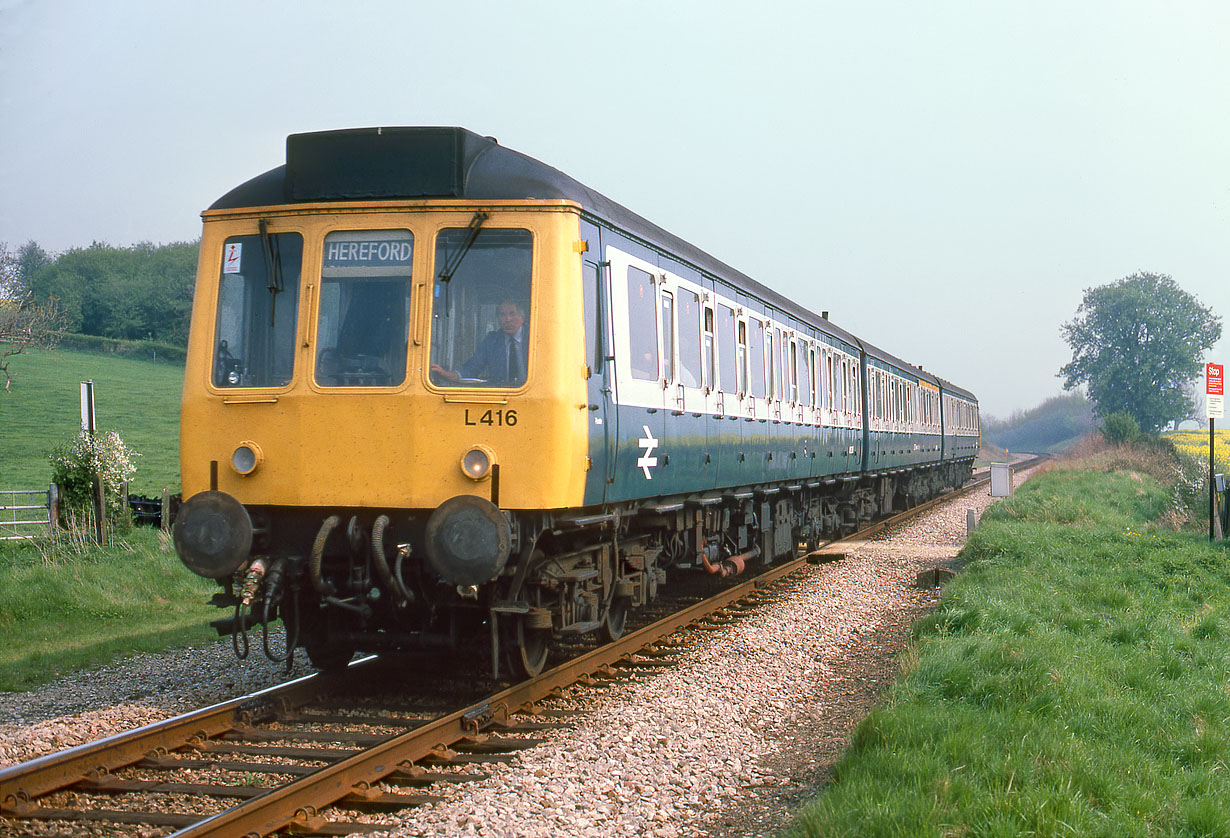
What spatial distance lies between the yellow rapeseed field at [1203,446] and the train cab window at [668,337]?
79.3ft

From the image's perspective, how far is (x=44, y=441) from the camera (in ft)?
119

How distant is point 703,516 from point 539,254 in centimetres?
435

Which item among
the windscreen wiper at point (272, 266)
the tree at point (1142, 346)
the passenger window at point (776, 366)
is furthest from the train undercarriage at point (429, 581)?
the tree at point (1142, 346)

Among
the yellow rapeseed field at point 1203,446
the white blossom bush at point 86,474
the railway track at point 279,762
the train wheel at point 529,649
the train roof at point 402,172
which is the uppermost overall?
the train roof at point 402,172

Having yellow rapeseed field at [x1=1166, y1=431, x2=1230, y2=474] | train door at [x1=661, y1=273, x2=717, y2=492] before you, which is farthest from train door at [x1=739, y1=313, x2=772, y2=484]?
yellow rapeseed field at [x1=1166, y1=431, x2=1230, y2=474]

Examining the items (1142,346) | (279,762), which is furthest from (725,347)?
(1142,346)

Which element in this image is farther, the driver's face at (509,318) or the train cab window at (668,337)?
the train cab window at (668,337)

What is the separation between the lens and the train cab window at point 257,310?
7059mm

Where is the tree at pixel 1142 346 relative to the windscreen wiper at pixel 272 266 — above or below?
above

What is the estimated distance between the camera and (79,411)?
4081 cm

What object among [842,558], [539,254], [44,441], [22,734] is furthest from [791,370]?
[44,441]

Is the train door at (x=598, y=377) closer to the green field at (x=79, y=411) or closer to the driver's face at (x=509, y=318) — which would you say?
the driver's face at (x=509, y=318)

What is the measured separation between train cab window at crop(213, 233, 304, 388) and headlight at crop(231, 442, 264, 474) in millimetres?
410

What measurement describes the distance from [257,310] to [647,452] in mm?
2909
